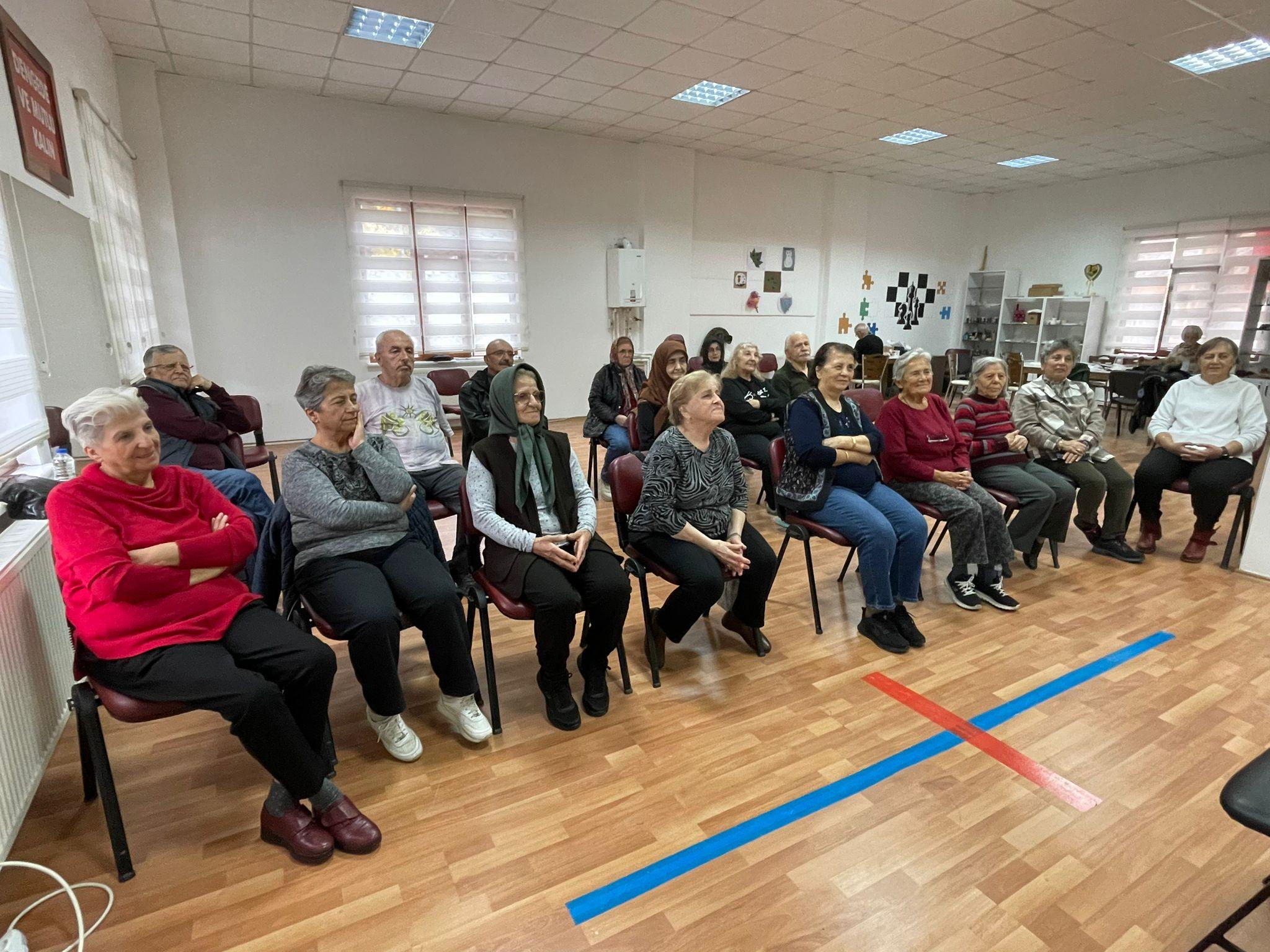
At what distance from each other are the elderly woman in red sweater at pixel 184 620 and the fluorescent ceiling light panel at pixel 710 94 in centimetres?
582

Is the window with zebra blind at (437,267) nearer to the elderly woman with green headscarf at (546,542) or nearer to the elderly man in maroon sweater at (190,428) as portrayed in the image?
the elderly man in maroon sweater at (190,428)

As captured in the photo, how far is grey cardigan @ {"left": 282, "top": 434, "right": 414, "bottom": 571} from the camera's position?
209 cm

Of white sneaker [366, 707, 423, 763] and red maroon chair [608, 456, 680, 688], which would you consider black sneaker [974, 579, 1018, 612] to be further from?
white sneaker [366, 707, 423, 763]

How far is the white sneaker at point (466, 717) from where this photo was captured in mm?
2178

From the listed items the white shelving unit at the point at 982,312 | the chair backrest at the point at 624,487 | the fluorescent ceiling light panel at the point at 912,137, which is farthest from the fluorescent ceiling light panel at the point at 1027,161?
the chair backrest at the point at 624,487

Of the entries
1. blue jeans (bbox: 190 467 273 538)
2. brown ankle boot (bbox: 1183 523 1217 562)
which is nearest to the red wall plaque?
blue jeans (bbox: 190 467 273 538)

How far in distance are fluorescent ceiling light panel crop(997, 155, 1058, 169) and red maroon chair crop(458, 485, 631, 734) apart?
373 inches

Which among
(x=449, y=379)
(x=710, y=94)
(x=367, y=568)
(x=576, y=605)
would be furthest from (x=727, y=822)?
(x=710, y=94)

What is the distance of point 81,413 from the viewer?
1.65 m

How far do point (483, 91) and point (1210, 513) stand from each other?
21.6 feet

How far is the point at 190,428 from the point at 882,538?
10.7ft

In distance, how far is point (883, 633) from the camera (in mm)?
2904

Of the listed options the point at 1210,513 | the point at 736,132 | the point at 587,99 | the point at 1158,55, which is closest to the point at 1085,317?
the point at 1158,55

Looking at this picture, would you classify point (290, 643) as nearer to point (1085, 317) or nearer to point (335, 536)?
point (335, 536)
